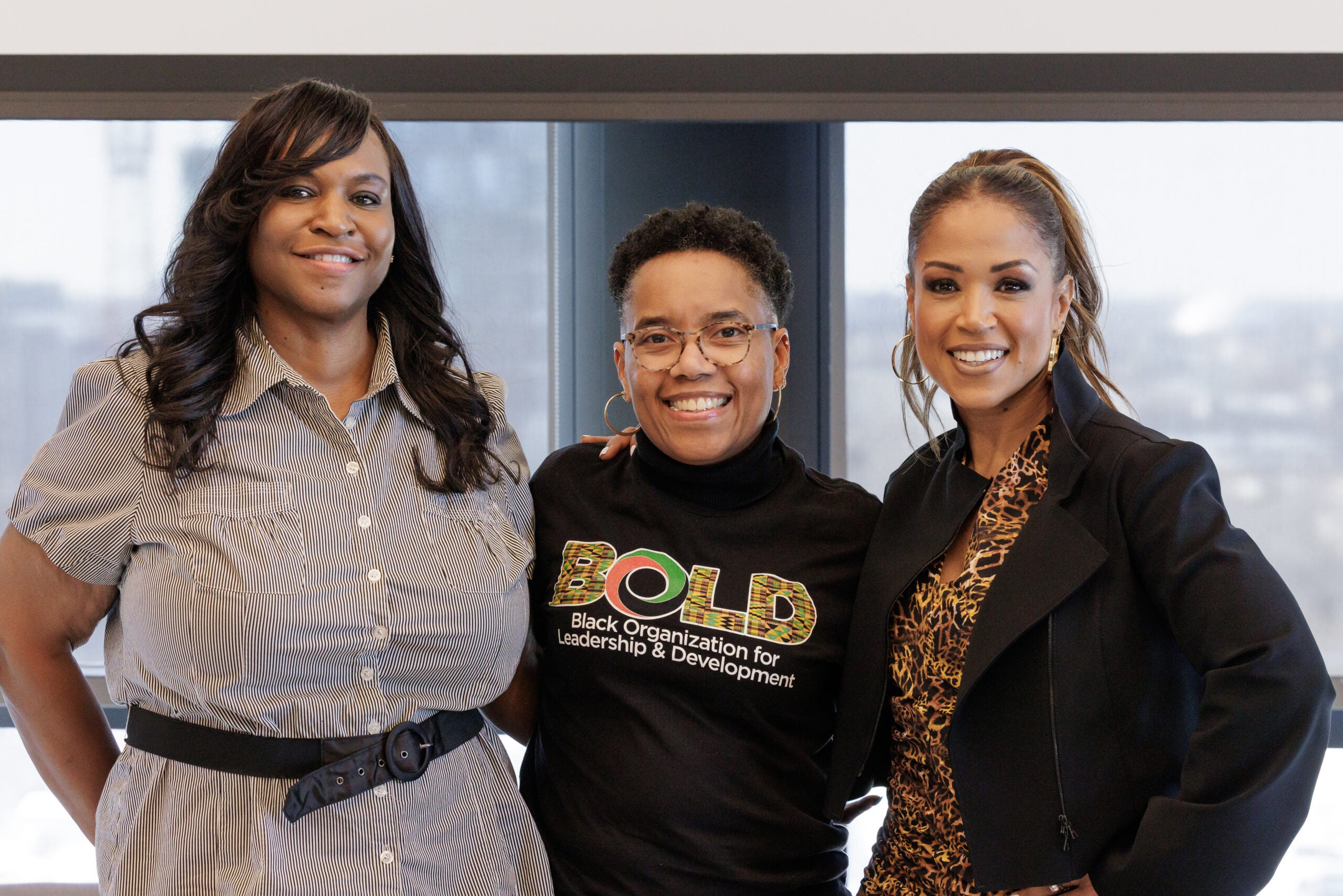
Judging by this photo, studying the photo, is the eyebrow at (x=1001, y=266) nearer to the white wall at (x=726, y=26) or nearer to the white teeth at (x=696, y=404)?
the white teeth at (x=696, y=404)

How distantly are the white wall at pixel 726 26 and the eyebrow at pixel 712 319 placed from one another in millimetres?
692

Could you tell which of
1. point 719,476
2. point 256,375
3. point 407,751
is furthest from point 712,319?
point 407,751

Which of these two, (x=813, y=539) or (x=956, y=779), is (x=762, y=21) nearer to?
(x=813, y=539)

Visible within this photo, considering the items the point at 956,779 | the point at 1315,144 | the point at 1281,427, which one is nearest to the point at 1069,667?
the point at 956,779

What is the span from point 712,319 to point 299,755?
0.91 meters

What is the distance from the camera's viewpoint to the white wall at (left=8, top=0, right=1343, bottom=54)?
217cm

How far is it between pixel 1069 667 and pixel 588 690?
2.35 ft

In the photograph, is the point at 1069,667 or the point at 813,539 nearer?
the point at 1069,667

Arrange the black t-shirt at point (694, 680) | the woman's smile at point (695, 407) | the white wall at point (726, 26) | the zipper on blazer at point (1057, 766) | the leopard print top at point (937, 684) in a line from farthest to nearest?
the white wall at point (726, 26), the woman's smile at point (695, 407), the black t-shirt at point (694, 680), the leopard print top at point (937, 684), the zipper on blazer at point (1057, 766)

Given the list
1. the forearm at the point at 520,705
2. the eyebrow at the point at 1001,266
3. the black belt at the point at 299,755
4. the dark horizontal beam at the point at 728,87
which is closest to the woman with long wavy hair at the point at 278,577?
the black belt at the point at 299,755

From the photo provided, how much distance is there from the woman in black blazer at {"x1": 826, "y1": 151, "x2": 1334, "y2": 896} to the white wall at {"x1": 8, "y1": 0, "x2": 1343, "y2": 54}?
0.60m

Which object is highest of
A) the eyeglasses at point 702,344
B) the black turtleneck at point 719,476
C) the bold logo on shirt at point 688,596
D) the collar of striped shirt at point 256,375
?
the eyeglasses at point 702,344

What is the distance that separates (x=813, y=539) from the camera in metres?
1.80

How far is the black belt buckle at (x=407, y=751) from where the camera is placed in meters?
1.51
